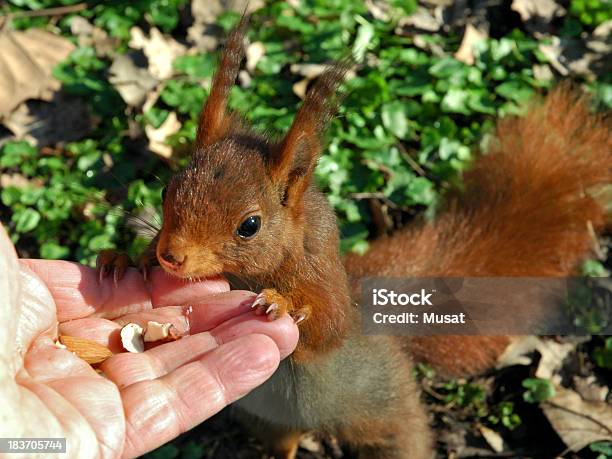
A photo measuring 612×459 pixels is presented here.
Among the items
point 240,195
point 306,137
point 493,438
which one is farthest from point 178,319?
point 493,438

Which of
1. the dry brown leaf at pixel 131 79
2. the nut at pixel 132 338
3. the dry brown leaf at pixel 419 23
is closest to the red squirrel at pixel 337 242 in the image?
the nut at pixel 132 338

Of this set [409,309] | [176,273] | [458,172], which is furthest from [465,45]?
[176,273]

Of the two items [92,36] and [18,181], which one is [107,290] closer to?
[18,181]

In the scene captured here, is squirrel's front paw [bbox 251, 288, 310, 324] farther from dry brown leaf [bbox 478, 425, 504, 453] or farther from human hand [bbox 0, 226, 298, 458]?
dry brown leaf [bbox 478, 425, 504, 453]

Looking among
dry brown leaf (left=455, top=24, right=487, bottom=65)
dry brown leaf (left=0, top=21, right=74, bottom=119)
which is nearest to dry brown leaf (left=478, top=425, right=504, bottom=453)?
dry brown leaf (left=455, top=24, right=487, bottom=65)

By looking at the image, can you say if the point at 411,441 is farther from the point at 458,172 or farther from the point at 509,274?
the point at 458,172

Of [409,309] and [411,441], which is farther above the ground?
[409,309]
